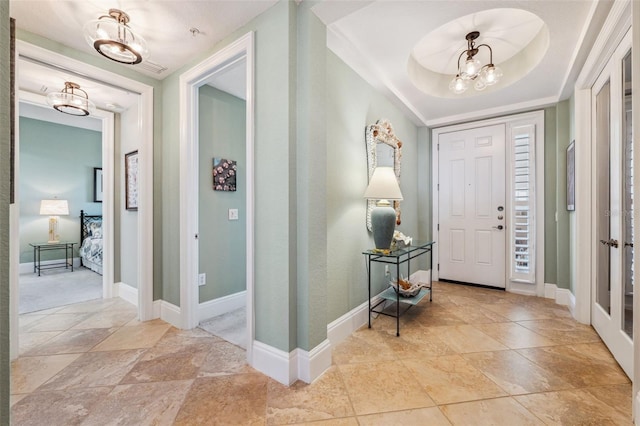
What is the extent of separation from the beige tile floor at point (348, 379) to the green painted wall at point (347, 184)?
1.32 feet

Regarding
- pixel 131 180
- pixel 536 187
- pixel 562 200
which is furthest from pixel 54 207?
pixel 562 200

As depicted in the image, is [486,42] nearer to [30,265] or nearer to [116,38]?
[116,38]

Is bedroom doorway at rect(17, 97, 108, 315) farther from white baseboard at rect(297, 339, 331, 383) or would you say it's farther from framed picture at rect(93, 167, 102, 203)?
white baseboard at rect(297, 339, 331, 383)

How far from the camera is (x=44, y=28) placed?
6.30 ft

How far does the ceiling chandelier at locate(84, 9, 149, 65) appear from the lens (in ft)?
5.30

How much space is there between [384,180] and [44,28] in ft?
9.21

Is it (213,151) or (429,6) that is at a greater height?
(429,6)

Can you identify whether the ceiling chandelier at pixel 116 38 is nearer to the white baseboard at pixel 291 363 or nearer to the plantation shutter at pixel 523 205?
the white baseboard at pixel 291 363

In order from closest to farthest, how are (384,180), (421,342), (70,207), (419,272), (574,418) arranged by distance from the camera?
1. (574,418)
2. (421,342)
3. (384,180)
4. (419,272)
5. (70,207)

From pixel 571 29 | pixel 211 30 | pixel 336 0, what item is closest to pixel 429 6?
pixel 336 0

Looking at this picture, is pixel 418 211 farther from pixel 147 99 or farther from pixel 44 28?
pixel 44 28

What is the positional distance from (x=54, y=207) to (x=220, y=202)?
13.2ft

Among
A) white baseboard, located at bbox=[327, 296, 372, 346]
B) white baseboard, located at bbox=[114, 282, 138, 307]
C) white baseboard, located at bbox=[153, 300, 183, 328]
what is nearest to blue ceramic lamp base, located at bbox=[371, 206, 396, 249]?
white baseboard, located at bbox=[327, 296, 372, 346]

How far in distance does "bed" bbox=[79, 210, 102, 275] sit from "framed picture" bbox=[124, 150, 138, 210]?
5.52 feet
